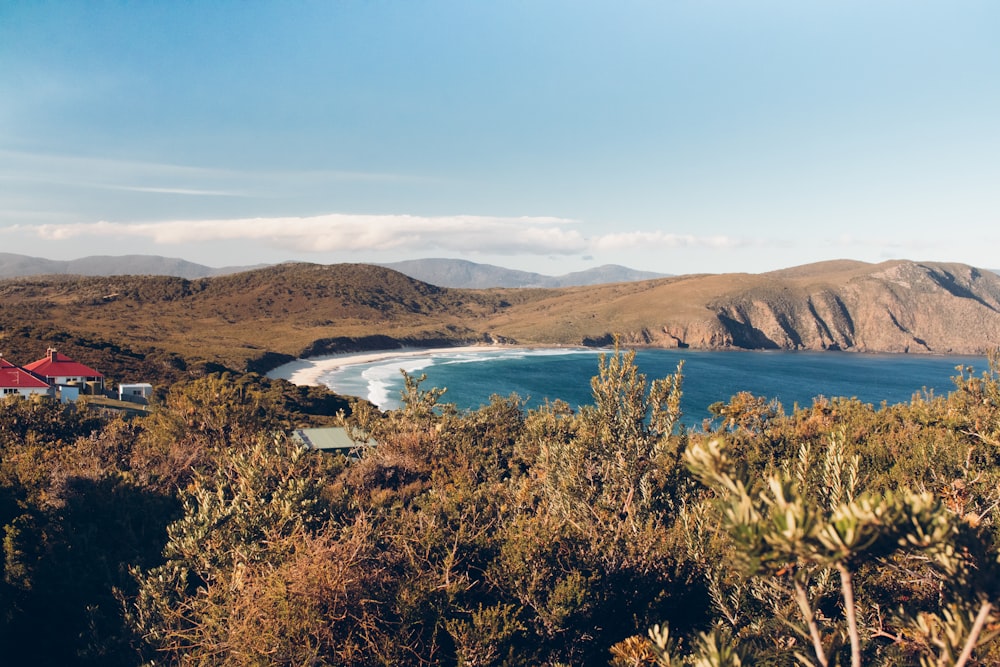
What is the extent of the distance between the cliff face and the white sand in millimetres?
68395

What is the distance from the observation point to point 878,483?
1750cm

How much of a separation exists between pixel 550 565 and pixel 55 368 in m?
58.0

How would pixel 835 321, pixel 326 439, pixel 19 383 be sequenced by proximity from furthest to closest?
1. pixel 835 321
2. pixel 19 383
3. pixel 326 439

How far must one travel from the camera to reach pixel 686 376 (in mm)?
111938

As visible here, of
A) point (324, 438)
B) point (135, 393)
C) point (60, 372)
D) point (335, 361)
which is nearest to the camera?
point (324, 438)

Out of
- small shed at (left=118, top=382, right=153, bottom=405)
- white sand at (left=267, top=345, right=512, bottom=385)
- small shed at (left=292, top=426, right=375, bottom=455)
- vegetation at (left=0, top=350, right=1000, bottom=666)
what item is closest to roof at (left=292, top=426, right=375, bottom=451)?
small shed at (left=292, top=426, right=375, bottom=455)

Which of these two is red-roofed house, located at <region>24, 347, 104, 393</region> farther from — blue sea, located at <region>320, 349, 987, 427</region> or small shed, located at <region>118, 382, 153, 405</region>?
blue sea, located at <region>320, 349, 987, 427</region>

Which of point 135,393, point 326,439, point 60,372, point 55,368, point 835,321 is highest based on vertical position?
point 835,321

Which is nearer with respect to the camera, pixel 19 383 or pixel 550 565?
pixel 550 565

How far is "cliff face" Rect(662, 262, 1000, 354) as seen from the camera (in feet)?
578

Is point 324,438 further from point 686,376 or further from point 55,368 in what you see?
point 686,376

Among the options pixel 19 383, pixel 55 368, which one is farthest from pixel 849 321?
pixel 19 383

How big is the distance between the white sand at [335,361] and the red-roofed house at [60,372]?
35.6 m

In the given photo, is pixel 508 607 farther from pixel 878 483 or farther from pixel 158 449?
pixel 158 449
